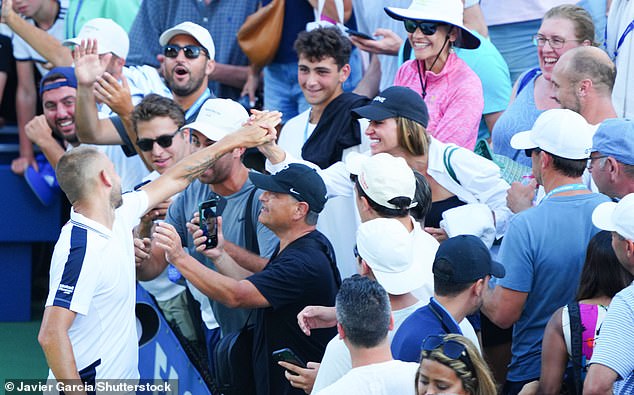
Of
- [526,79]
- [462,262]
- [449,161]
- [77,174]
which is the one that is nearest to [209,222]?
[77,174]

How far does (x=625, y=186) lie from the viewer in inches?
183

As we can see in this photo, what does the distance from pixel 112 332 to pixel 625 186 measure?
248cm

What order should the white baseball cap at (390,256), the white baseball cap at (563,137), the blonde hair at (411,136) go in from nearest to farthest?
the white baseball cap at (390,256), the white baseball cap at (563,137), the blonde hair at (411,136)

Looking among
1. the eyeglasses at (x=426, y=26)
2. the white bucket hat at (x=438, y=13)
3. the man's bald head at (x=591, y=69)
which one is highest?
the white bucket hat at (x=438, y=13)

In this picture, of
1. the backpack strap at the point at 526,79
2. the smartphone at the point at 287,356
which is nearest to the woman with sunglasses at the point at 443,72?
the backpack strap at the point at 526,79

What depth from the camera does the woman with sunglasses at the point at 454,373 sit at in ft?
11.5

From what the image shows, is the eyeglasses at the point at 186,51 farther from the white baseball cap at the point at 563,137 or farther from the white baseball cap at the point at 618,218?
the white baseball cap at the point at 618,218

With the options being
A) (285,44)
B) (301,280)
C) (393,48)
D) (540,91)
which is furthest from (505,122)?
(285,44)

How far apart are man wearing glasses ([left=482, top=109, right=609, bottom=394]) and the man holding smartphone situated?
2.75 ft

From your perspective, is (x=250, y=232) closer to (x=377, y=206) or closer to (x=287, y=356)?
(x=377, y=206)

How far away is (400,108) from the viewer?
212 inches

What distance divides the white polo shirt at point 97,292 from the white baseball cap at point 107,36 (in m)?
2.56

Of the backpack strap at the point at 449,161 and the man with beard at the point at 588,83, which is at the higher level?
the man with beard at the point at 588,83

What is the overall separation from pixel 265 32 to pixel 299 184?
9.26ft
